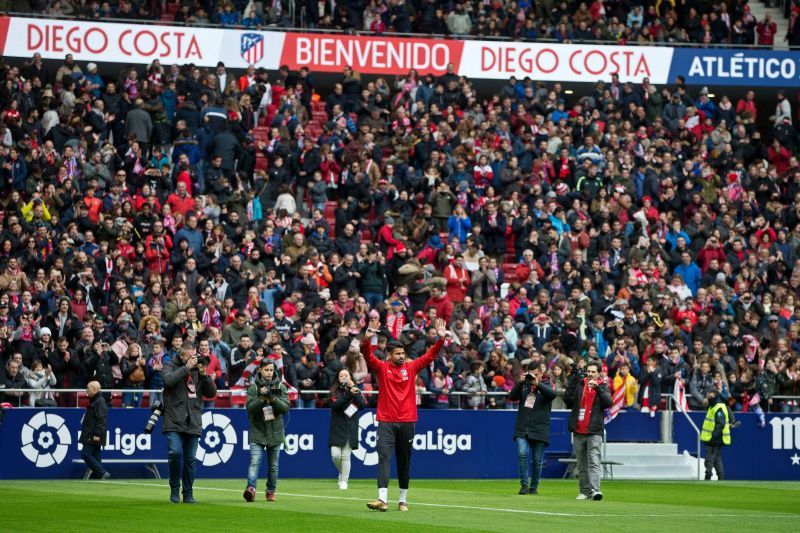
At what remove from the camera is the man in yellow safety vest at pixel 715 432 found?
29125 mm

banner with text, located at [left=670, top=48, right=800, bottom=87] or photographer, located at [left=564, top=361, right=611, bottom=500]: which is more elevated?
banner with text, located at [left=670, top=48, right=800, bottom=87]

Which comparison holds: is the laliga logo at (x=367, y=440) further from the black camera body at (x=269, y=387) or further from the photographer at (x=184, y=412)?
the photographer at (x=184, y=412)

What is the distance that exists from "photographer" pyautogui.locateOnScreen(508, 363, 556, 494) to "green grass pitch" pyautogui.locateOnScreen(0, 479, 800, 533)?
25.8 inches

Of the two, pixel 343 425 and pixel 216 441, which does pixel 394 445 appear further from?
pixel 216 441

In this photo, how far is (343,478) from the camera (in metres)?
24.2

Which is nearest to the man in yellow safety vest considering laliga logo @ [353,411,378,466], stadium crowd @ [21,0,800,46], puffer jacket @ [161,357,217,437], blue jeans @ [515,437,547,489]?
laliga logo @ [353,411,378,466]

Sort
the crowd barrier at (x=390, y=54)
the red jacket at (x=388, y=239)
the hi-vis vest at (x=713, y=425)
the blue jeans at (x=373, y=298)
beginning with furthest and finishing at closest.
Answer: the crowd barrier at (x=390, y=54), the red jacket at (x=388, y=239), the blue jeans at (x=373, y=298), the hi-vis vest at (x=713, y=425)

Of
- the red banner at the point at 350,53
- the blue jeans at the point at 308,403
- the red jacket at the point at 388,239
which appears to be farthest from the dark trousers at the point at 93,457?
the red banner at the point at 350,53

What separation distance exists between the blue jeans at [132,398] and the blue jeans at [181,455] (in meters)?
7.95

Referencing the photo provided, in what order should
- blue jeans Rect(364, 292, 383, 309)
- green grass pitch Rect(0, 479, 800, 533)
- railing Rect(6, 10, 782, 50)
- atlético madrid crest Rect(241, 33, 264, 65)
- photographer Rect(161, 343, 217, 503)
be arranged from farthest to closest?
1. atlético madrid crest Rect(241, 33, 264, 65)
2. railing Rect(6, 10, 782, 50)
3. blue jeans Rect(364, 292, 383, 309)
4. photographer Rect(161, 343, 217, 503)
5. green grass pitch Rect(0, 479, 800, 533)

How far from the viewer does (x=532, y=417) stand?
23578 millimetres

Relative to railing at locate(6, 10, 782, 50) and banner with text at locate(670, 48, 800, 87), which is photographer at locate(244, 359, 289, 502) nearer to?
railing at locate(6, 10, 782, 50)

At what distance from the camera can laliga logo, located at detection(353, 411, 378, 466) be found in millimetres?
28269

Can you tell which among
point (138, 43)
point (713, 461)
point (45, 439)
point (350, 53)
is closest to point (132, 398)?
point (45, 439)
